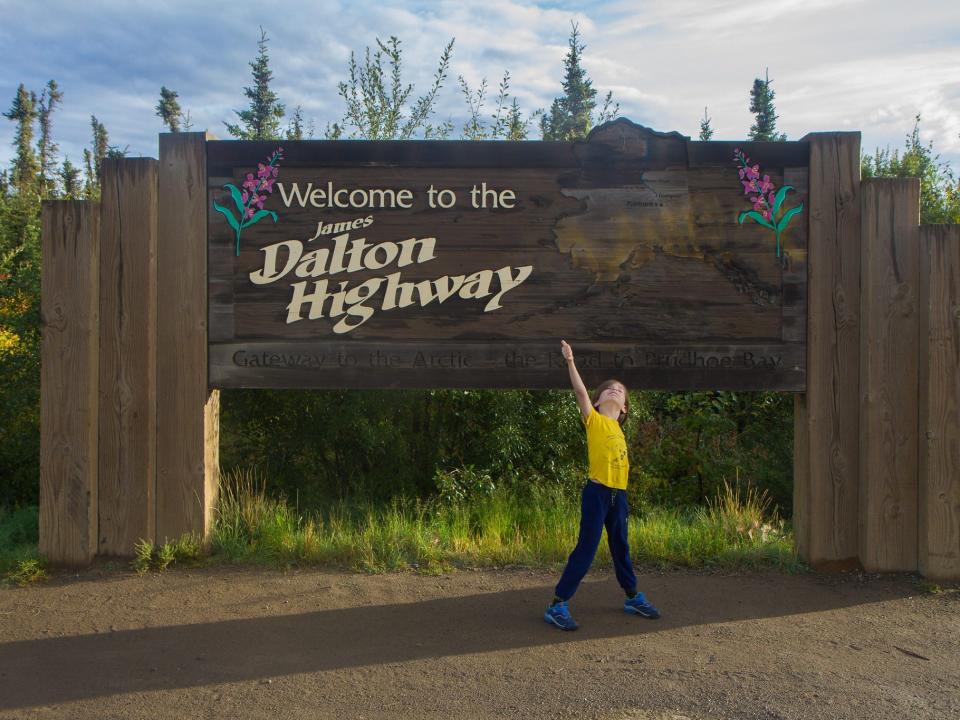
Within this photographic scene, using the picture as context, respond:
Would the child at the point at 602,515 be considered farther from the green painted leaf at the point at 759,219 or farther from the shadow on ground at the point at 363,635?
the green painted leaf at the point at 759,219

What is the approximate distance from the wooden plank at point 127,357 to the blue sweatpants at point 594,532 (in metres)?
3.09

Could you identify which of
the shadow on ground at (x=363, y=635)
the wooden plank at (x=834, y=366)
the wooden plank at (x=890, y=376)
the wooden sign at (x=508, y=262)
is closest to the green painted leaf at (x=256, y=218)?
the wooden sign at (x=508, y=262)

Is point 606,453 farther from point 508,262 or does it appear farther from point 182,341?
point 182,341

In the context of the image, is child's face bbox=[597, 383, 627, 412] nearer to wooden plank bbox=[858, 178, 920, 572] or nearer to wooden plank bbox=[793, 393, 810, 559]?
wooden plank bbox=[793, 393, 810, 559]

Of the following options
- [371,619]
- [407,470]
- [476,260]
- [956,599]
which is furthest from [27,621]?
[956,599]

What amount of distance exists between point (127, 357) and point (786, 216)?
4.89 m

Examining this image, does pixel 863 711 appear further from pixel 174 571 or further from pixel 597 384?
pixel 174 571

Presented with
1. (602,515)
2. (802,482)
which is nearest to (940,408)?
(802,482)

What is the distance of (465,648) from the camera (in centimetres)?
459

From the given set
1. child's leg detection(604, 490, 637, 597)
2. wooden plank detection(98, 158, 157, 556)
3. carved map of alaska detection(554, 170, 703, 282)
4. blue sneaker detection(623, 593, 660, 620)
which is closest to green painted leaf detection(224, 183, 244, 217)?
wooden plank detection(98, 158, 157, 556)

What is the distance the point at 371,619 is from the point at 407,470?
3.97m

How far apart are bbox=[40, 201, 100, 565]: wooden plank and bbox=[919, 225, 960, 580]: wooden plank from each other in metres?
5.87

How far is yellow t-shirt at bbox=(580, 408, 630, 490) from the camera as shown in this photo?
16.0ft

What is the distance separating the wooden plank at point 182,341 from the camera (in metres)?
5.97
